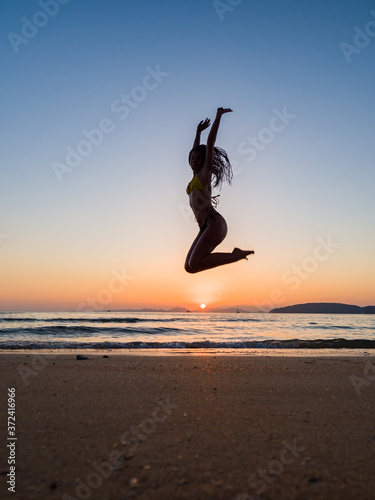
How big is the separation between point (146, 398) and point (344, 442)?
1.80 metres

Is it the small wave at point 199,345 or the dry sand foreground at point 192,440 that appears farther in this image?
the small wave at point 199,345

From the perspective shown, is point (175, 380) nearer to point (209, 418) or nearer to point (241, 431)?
point (209, 418)

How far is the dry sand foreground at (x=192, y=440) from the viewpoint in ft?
6.30

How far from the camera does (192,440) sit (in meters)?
2.48

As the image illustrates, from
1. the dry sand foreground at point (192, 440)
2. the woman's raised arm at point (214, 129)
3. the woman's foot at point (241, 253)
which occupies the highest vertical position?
Answer: the woman's raised arm at point (214, 129)

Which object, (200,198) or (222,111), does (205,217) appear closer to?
(200,198)

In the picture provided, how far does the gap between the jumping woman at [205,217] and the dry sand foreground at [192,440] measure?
149 centimetres

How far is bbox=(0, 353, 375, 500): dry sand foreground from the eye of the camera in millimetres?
1921

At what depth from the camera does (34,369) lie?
17.6 ft

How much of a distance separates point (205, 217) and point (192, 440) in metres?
3.10

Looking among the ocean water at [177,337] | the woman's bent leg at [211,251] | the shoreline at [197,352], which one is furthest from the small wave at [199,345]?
the woman's bent leg at [211,251]

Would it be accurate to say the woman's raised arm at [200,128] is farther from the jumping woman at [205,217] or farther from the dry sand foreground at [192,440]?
the dry sand foreground at [192,440]

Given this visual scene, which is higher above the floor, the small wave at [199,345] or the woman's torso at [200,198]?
the woman's torso at [200,198]

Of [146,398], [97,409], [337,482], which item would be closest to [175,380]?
[146,398]
